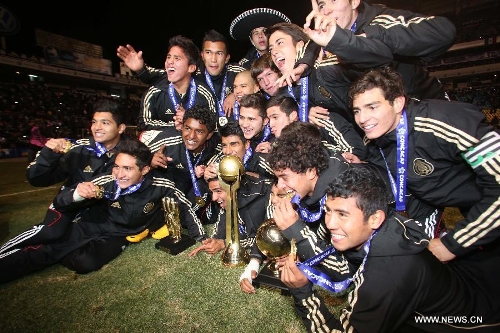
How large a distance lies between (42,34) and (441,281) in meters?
38.5

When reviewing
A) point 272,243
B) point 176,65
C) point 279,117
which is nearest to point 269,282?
point 272,243

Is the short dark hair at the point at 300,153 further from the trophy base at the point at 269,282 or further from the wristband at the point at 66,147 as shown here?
the wristband at the point at 66,147

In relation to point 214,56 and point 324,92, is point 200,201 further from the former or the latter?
point 214,56

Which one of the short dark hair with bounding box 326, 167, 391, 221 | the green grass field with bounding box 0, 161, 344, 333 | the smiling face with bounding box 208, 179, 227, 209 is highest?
the short dark hair with bounding box 326, 167, 391, 221

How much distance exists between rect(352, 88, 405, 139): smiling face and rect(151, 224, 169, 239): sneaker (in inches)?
125

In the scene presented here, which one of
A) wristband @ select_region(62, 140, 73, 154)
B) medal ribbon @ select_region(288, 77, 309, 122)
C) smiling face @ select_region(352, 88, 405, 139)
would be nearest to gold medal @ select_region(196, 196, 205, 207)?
wristband @ select_region(62, 140, 73, 154)

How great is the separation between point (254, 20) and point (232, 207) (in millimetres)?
3438

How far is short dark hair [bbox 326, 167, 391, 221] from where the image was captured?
1.93 metres

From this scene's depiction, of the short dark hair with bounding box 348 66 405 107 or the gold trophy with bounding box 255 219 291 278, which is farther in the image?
the gold trophy with bounding box 255 219 291 278

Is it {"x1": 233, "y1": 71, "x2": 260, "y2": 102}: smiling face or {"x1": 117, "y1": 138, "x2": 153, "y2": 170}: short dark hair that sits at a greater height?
{"x1": 233, "y1": 71, "x2": 260, "y2": 102}: smiling face

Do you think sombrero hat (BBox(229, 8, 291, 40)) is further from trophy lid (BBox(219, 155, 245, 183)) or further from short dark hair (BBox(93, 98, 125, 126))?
trophy lid (BBox(219, 155, 245, 183))

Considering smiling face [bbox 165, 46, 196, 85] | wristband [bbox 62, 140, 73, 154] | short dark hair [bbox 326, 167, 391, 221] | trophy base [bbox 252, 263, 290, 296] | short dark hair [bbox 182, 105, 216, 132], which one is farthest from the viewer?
smiling face [bbox 165, 46, 196, 85]

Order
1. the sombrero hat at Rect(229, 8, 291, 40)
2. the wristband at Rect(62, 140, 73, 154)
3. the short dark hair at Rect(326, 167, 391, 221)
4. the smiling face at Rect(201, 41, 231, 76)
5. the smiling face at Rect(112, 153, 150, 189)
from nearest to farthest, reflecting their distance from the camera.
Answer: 1. the short dark hair at Rect(326, 167, 391, 221)
2. the smiling face at Rect(112, 153, 150, 189)
3. the wristband at Rect(62, 140, 73, 154)
4. the sombrero hat at Rect(229, 8, 291, 40)
5. the smiling face at Rect(201, 41, 231, 76)

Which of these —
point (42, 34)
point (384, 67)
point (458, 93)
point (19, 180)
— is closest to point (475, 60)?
point (458, 93)
